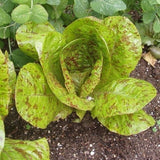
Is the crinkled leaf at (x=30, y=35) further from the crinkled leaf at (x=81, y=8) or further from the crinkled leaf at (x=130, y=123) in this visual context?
the crinkled leaf at (x=130, y=123)

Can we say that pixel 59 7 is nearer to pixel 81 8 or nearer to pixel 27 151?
pixel 81 8

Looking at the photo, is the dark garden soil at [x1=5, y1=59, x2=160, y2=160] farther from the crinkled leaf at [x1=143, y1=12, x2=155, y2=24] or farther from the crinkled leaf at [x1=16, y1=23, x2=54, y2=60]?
the crinkled leaf at [x1=143, y1=12, x2=155, y2=24]

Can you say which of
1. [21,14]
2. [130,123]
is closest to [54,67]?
[21,14]

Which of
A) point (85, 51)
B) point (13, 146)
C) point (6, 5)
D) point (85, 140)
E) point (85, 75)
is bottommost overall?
point (85, 140)

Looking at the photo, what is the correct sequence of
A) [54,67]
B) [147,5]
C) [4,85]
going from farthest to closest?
[147,5], [54,67], [4,85]

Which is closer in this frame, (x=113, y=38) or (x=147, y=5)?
(x=113, y=38)

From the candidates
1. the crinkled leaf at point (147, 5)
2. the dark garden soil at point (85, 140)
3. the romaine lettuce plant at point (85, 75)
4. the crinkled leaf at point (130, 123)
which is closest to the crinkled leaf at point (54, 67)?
the romaine lettuce plant at point (85, 75)

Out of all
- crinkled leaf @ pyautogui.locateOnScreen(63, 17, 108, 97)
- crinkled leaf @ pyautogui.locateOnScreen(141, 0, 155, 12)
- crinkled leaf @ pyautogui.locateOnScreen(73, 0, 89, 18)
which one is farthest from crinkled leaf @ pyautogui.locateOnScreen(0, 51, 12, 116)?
crinkled leaf @ pyautogui.locateOnScreen(141, 0, 155, 12)
